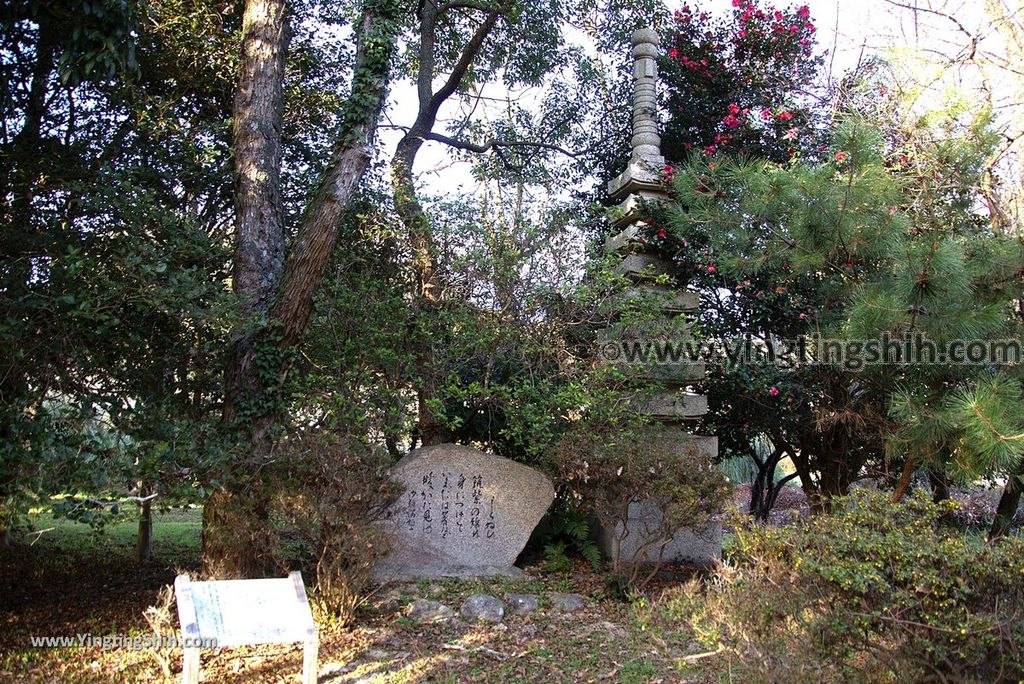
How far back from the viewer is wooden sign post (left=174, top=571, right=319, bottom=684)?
3865 mm

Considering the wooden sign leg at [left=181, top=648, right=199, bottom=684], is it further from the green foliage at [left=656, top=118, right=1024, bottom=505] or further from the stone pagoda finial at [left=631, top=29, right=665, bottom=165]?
the stone pagoda finial at [left=631, top=29, right=665, bottom=165]

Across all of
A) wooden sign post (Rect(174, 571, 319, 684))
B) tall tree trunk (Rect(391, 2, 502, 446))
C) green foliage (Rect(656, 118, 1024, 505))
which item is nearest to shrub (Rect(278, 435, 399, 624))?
tall tree trunk (Rect(391, 2, 502, 446))

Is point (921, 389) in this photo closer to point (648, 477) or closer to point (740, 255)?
point (740, 255)

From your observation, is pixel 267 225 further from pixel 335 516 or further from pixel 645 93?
pixel 645 93

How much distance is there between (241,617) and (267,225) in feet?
12.0

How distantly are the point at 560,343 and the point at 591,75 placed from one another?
4271 mm

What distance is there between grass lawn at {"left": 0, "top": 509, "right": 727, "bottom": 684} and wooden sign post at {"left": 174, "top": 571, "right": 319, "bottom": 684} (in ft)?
2.16

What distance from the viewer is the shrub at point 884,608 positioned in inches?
125

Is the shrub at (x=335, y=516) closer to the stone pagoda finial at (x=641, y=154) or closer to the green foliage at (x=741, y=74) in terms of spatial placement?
the stone pagoda finial at (x=641, y=154)

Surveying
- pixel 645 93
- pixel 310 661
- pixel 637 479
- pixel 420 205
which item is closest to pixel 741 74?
pixel 645 93

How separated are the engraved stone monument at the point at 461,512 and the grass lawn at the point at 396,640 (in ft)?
1.04

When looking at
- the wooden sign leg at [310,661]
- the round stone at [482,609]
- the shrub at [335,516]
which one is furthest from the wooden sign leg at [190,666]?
the round stone at [482,609]

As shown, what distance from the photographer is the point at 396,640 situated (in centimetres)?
522

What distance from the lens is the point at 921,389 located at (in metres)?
5.25
